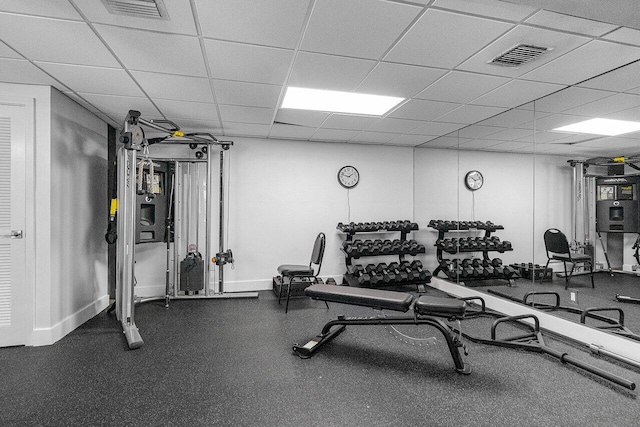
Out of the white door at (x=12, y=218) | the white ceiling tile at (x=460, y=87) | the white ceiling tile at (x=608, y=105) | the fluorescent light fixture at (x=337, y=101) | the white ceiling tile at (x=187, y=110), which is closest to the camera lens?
the white ceiling tile at (x=460, y=87)

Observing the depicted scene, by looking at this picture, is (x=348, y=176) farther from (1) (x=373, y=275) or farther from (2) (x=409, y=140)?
(1) (x=373, y=275)

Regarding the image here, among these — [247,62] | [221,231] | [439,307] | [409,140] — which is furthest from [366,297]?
[409,140]

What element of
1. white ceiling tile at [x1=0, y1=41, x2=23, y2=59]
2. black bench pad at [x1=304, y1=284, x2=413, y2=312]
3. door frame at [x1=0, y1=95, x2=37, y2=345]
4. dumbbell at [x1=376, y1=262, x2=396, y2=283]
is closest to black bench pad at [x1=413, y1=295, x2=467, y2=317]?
black bench pad at [x1=304, y1=284, x2=413, y2=312]

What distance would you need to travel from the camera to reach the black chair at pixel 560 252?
3.11 metres

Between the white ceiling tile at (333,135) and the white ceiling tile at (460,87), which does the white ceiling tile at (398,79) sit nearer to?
the white ceiling tile at (460,87)

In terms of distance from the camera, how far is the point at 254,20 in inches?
72.5

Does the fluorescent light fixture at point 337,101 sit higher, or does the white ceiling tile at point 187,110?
the fluorescent light fixture at point 337,101

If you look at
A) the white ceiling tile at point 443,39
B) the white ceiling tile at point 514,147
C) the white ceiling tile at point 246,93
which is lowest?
the white ceiling tile at point 514,147

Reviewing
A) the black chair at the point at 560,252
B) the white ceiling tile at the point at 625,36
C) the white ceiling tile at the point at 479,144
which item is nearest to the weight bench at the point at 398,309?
the black chair at the point at 560,252

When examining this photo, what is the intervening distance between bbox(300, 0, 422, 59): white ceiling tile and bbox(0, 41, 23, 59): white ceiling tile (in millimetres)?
2055

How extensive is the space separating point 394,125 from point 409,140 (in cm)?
98

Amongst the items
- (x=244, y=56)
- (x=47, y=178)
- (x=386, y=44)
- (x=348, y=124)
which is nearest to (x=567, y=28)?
(x=386, y=44)

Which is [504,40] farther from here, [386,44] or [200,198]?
[200,198]

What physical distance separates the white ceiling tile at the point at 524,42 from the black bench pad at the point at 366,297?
1.90 m
